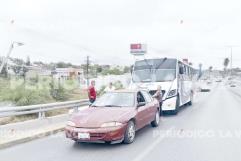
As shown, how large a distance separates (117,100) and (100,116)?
1720 mm

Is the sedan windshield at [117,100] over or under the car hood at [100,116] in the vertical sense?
over

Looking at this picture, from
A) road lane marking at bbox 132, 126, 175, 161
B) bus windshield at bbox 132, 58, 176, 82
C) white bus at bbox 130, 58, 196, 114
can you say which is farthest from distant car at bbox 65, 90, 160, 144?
bus windshield at bbox 132, 58, 176, 82

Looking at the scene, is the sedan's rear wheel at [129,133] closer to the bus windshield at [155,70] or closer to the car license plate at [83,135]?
the car license plate at [83,135]

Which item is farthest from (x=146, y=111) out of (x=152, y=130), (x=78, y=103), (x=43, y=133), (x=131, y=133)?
(x=78, y=103)

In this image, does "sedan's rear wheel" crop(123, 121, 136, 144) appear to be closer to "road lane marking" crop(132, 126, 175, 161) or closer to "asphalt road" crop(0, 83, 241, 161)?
"asphalt road" crop(0, 83, 241, 161)

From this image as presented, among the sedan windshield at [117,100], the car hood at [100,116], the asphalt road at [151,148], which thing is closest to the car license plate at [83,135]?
the car hood at [100,116]

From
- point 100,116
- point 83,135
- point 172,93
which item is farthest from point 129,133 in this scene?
point 172,93

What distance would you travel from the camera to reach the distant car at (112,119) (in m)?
8.12

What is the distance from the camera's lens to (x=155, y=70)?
1680 centimetres

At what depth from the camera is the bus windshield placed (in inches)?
648

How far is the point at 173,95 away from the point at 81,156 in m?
9.00

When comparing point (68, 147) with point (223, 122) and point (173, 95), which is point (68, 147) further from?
point (173, 95)

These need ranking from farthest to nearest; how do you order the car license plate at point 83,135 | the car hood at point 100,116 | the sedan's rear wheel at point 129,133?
the sedan's rear wheel at point 129,133
the car hood at point 100,116
the car license plate at point 83,135

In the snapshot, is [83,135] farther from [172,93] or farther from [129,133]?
[172,93]
